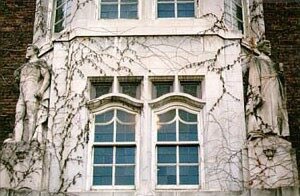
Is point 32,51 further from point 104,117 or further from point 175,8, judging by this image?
point 175,8

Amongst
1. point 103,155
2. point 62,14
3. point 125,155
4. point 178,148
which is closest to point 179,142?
point 178,148

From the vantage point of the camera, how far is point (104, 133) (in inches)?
518

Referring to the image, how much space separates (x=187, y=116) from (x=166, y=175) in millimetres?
1245

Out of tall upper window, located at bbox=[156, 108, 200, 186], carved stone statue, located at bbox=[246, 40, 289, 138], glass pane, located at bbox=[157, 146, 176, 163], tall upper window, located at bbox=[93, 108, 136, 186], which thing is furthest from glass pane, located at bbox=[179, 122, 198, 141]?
carved stone statue, located at bbox=[246, 40, 289, 138]

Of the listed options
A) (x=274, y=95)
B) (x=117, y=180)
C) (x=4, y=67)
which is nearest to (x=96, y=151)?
(x=117, y=180)

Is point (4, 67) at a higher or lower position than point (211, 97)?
higher

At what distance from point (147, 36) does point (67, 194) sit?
3.53 metres

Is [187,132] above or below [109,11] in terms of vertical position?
below

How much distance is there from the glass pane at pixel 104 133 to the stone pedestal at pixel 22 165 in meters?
1.02

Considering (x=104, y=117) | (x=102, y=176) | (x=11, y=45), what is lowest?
(x=102, y=176)

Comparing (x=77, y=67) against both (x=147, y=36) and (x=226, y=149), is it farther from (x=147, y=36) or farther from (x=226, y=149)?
(x=226, y=149)

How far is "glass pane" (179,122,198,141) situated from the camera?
42.7 ft

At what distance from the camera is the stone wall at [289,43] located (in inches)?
631

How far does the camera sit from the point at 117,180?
12.6 meters
